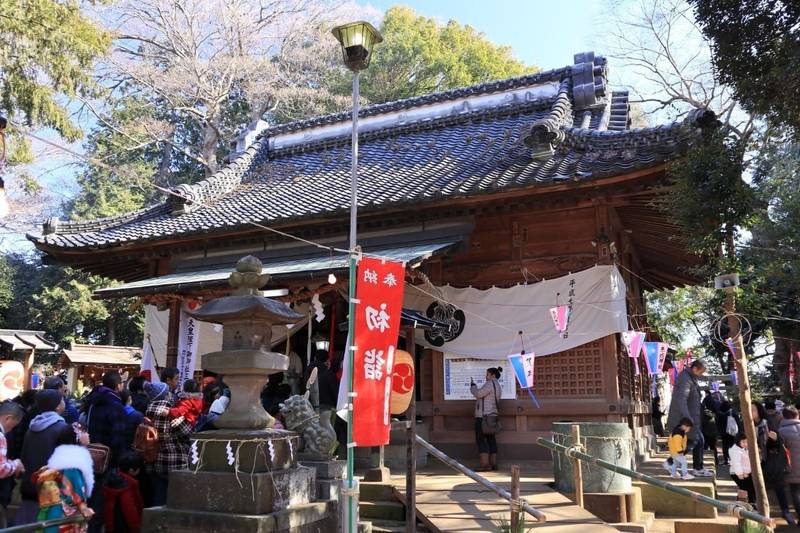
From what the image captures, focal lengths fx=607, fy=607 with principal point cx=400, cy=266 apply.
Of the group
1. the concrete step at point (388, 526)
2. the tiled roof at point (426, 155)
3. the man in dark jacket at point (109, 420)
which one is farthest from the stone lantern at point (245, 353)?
the tiled roof at point (426, 155)

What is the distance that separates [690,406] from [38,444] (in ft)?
28.8

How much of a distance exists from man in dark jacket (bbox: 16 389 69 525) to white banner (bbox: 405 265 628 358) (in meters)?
7.01

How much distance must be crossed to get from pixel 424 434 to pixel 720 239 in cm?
599

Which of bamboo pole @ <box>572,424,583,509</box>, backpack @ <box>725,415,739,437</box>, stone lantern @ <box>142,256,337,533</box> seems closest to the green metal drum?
bamboo pole @ <box>572,424,583,509</box>

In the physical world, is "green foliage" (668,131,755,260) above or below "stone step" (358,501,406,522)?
above

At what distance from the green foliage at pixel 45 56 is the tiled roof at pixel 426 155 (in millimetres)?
3218

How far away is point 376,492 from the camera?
7.63 m

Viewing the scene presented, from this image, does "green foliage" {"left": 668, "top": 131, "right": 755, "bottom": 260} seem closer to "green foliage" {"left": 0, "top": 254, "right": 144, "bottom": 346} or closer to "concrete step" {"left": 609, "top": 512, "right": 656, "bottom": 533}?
"concrete step" {"left": 609, "top": 512, "right": 656, "bottom": 533}

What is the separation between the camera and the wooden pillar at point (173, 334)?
532 inches

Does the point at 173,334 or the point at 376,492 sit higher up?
the point at 173,334

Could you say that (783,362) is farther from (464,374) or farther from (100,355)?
(100,355)

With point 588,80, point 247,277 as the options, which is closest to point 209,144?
point 588,80

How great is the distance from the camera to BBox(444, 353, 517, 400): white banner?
10859 millimetres

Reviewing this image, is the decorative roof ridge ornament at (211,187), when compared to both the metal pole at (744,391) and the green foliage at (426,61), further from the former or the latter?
the green foliage at (426,61)
